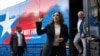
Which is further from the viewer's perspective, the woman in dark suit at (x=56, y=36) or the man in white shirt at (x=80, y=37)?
the man in white shirt at (x=80, y=37)

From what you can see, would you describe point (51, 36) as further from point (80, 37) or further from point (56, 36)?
point (80, 37)

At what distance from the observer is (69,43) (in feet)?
25.9

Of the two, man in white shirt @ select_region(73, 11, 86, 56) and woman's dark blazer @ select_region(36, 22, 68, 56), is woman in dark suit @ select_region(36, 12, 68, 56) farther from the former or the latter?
man in white shirt @ select_region(73, 11, 86, 56)

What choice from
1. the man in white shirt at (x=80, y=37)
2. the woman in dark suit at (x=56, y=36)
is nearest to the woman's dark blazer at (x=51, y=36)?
the woman in dark suit at (x=56, y=36)

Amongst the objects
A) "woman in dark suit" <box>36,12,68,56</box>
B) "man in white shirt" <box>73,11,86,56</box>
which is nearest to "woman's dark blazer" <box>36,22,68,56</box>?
"woman in dark suit" <box>36,12,68,56</box>

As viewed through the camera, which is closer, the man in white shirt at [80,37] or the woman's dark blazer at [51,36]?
the woman's dark blazer at [51,36]

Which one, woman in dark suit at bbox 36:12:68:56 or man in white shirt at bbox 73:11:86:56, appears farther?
man in white shirt at bbox 73:11:86:56

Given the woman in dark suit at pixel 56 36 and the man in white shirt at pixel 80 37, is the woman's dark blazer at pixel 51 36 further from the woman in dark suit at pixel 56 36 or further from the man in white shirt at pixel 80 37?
the man in white shirt at pixel 80 37

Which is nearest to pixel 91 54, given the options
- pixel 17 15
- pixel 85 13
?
pixel 85 13

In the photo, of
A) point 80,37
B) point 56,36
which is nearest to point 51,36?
point 56,36

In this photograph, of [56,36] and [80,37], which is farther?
[80,37]

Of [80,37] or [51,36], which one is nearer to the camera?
[51,36]

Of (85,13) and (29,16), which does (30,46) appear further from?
(85,13)

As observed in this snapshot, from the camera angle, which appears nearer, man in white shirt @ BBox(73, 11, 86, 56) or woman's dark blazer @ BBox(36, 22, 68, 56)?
woman's dark blazer @ BBox(36, 22, 68, 56)
